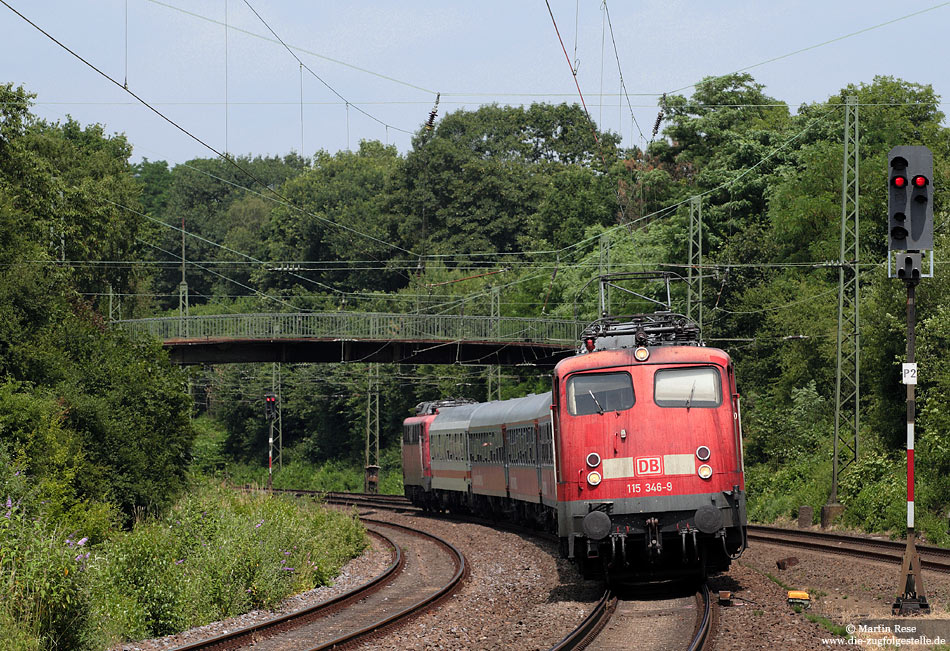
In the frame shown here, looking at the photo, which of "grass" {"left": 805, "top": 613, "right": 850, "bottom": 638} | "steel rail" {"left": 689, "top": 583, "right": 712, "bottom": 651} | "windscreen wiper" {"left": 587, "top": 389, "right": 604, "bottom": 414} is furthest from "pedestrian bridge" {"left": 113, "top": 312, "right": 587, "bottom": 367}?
"grass" {"left": 805, "top": 613, "right": 850, "bottom": 638}

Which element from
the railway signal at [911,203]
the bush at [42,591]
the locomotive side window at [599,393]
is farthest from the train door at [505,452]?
the bush at [42,591]

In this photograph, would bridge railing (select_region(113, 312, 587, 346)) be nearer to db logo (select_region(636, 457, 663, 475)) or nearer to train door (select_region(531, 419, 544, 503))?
train door (select_region(531, 419, 544, 503))

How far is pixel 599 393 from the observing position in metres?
16.4

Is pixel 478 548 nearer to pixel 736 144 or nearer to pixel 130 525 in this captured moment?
pixel 130 525

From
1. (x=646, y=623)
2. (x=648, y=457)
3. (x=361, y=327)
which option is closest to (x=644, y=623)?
(x=646, y=623)

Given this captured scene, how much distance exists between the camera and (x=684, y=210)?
57.2m

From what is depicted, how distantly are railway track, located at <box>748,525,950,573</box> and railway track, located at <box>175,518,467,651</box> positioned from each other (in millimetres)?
7143

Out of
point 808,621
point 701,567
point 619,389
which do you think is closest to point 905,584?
point 808,621

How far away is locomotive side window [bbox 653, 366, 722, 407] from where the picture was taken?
16109 millimetres

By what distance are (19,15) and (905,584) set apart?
13915 mm

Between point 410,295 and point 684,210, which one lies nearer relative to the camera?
point 684,210

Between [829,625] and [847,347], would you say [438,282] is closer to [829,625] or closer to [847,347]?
[847,347]

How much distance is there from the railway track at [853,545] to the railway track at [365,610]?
281 inches

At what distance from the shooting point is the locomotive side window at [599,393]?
16.2 meters
